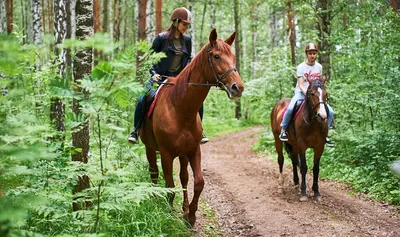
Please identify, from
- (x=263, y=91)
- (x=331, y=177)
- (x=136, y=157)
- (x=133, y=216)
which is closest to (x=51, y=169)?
(x=133, y=216)

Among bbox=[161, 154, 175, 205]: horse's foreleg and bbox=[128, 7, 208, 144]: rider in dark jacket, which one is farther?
bbox=[128, 7, 208, 144]: rider in dark jacket

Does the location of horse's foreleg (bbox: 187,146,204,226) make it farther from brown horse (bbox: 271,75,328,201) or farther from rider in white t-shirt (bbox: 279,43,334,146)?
rider in white t-shirt (bbox: 279,43,334,146)

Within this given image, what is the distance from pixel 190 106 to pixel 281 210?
2.77m

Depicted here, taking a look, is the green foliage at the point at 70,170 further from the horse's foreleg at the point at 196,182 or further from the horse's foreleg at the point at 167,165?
the horse's foreleg at the point at 196,182

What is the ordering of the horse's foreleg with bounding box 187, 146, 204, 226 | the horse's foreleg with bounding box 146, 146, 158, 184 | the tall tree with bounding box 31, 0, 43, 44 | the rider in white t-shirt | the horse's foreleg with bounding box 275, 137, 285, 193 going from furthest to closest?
the tall tree with bounding box 31, 0, 43, 44 → the horse's foreleg with bounding box 275, 137, 285, 193 → the rider in white t-shirt → the horse's foreleg with bounding box 146, 146, 158, 184 → the horse's foreleg with bounding box 187, 146, 204, 226

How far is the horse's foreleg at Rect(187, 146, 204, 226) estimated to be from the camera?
5844mm

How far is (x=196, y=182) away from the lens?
5824mm

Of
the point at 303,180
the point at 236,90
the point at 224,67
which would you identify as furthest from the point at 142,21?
the point at 236,90

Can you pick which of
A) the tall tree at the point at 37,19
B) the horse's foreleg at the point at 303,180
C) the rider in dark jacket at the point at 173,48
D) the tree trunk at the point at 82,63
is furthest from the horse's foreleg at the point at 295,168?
the tall tree at the point at 37,19

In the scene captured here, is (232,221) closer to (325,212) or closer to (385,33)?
(325,212)

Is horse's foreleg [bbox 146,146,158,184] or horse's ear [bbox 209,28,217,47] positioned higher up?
horse's ear [bbox 209,28,217,47]

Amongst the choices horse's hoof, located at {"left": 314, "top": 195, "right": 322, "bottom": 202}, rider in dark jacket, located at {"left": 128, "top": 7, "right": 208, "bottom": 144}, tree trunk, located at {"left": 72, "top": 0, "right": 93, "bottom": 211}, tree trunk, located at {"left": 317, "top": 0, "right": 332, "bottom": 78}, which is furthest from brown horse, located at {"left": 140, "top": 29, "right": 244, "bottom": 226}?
tree trunk, located at {"left": 317, "top": 0, "right": 332, "bottom": 78}

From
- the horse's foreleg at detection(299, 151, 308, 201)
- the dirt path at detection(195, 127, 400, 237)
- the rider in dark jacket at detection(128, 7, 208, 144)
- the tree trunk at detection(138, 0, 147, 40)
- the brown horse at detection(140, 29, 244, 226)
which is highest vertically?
the tree trunk at detection(138, 0, 147, 40)

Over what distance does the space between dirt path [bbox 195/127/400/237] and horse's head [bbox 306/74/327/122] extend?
5.64 ft
